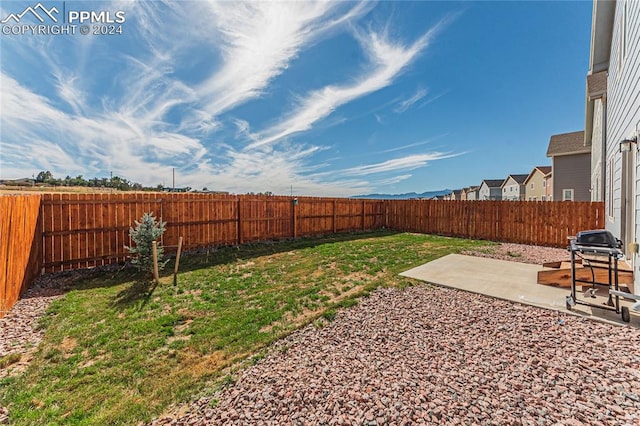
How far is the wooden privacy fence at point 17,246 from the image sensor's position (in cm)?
376

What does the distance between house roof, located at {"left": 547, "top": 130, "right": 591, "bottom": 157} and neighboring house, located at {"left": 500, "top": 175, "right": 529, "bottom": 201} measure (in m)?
15.1

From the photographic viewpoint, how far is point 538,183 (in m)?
26.2

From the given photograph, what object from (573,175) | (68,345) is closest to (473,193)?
(573,175)

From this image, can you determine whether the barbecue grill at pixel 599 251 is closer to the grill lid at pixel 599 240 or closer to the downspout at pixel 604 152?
the grill lid at pixel 599 240

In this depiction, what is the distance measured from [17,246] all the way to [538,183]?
34.9 m

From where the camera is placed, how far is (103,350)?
2.96m

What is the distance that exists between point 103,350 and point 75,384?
0.59 metres

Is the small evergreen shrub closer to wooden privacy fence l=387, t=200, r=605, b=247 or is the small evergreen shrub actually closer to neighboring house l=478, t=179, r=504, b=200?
wooden privacy fence l=387, t=200, r=605, b=247

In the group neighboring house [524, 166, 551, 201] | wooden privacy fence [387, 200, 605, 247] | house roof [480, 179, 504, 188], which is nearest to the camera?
wooden privacy fence [387, 200, 605, 247]

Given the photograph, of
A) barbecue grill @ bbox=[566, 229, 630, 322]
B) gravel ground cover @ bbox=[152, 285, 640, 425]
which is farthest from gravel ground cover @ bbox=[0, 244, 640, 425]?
barbecue grill @ bbox=[566, 229, 630, 322]

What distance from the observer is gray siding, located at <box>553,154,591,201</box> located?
666 inches

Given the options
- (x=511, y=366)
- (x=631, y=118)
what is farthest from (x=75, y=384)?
(x=631, y=118)

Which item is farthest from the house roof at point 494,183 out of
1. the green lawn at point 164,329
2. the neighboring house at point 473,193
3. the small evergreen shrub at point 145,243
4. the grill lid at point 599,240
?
the small evergreen shrub at point 145,243

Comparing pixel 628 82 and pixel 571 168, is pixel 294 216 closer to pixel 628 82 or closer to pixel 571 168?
pixel 628 82
